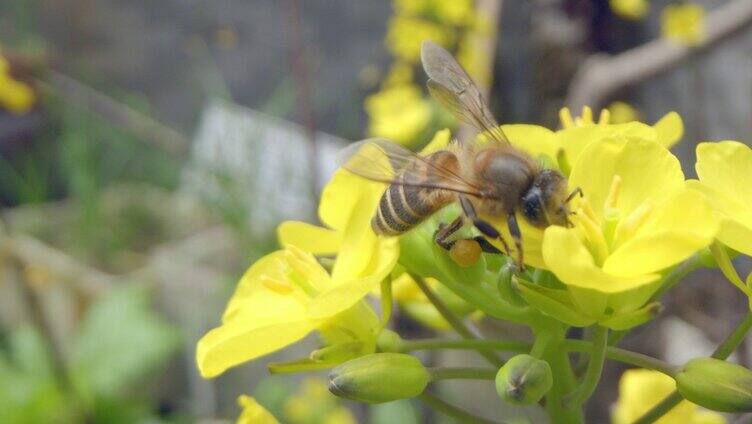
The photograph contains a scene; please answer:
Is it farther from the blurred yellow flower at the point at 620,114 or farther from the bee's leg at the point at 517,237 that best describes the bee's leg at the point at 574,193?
the blurred yellow flower at the point at 620,114

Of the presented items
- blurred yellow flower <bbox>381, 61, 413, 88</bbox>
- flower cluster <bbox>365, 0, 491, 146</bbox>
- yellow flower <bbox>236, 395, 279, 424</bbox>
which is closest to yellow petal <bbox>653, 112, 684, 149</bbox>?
yellow flower <bbox>236, 395, 279, 424</bbox>

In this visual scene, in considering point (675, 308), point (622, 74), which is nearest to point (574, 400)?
point (622, 74)

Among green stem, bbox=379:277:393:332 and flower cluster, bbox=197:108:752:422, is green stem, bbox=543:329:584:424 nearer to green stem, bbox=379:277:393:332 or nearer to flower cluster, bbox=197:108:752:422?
flower cluster, bbox=197:108:752:422

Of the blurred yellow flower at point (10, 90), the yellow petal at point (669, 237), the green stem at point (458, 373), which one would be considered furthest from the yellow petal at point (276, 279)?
the blurred yellow flower at point (10, 90)

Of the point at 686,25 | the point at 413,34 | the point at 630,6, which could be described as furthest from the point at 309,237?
the point at 413,34

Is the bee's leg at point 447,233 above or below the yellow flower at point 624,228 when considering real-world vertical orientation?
below

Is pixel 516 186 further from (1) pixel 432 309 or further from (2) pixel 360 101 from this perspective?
(2) pixel 360 101

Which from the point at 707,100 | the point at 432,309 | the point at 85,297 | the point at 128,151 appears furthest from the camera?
the point at 128,151
